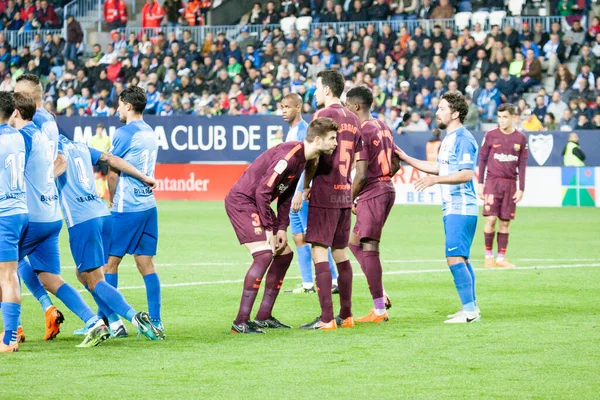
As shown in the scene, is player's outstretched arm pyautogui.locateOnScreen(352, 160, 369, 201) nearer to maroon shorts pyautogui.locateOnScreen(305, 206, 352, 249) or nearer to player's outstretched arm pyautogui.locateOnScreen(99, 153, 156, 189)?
maroon shorts pyautogui.locateOnScreen(305, 206, 352, 249)

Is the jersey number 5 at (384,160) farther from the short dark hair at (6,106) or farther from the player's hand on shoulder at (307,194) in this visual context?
the short dark hair at (6,106)

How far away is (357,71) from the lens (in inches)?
1160

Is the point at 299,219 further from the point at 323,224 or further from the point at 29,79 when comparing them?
the point at 29,79

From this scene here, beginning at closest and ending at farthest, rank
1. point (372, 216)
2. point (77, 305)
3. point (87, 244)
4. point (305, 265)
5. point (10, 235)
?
point (10, 235)
point (77, 305)
point (87, 244)
point (372, 216)
point (305, 265)

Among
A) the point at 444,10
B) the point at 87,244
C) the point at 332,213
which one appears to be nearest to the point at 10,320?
the point at 87,244

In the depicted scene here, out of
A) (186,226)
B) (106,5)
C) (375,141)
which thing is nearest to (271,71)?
(106,5)

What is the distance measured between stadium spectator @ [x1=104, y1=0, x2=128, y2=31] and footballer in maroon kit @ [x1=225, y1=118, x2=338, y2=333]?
28.3 m

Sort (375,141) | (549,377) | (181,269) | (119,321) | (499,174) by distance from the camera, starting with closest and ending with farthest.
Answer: (549,377)
(119,321)
(375,141)
(181,269)
(499,174)

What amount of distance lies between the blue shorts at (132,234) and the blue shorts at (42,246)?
0.71 meters

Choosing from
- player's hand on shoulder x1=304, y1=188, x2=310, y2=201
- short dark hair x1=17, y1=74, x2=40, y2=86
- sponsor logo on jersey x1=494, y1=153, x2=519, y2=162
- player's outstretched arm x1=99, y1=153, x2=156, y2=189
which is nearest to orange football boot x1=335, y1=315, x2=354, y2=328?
player's hand on shoulder x1=304, y1=188, x2=310, y2=201

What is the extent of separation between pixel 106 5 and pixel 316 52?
9.47 m

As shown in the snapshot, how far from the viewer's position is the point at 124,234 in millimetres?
9344

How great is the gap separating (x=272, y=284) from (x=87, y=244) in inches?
70.5

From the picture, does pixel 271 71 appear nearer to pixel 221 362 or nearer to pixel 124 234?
pixel 124 234
